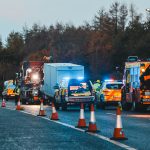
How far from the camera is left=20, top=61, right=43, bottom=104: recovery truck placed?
55.1 metres

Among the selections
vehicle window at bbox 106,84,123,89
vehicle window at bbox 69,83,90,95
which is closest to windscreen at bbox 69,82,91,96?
vehicle window at bbox 69,83,90,95

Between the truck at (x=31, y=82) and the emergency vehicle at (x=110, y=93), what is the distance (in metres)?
12.7

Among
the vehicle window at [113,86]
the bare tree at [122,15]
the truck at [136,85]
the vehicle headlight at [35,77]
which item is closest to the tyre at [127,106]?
the truck at [136,85]

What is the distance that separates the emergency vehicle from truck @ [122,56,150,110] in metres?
2.38

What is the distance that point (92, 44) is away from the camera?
10944 centimetres

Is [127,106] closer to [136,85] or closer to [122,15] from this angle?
[136,85]

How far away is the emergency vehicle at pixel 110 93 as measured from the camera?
139ft

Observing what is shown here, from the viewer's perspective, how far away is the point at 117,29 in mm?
119312

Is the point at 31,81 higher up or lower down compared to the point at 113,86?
higher up

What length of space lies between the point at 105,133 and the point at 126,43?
81.3 meters

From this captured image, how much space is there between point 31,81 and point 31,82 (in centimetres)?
15

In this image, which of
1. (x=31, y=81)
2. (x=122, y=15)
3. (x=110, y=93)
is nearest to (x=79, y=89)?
(x=110, y=93)

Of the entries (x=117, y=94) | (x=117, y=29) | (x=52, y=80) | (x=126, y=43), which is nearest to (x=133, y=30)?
(x=126, y=43)

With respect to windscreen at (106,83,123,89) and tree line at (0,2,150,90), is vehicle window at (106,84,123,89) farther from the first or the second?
tree line at (0,2,150,90)
